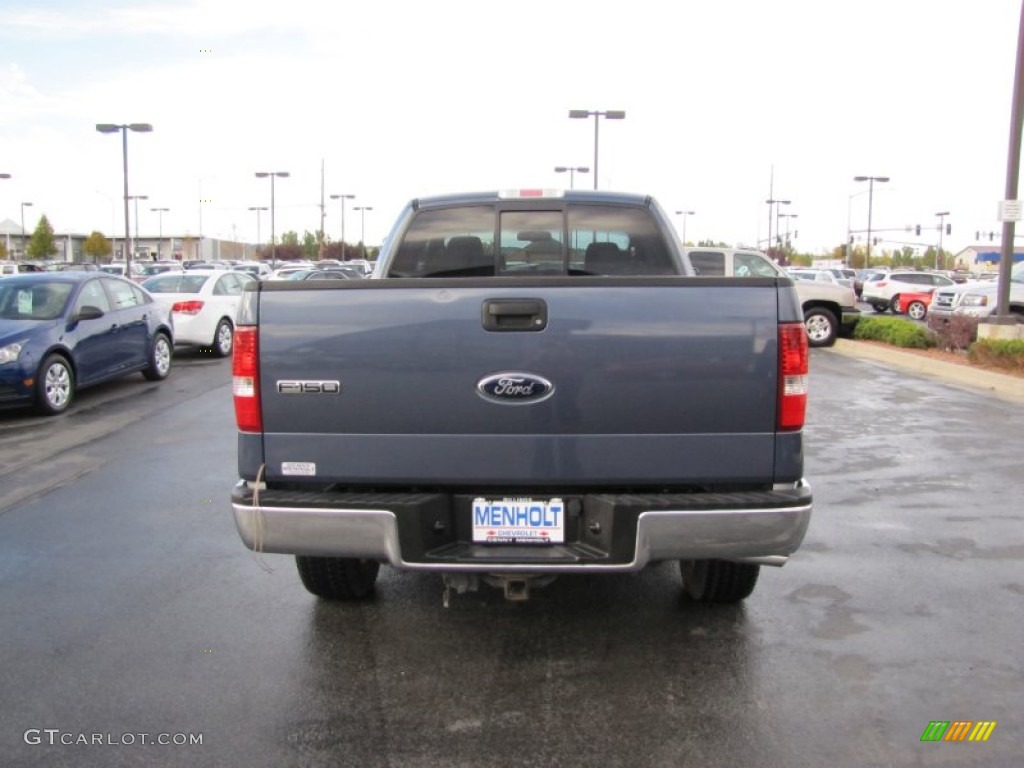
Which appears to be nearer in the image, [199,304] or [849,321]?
[199,304]

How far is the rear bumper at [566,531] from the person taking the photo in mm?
3395

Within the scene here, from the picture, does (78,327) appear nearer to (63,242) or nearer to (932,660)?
(932,660)

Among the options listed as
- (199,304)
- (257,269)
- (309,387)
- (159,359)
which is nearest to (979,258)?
(257,269)

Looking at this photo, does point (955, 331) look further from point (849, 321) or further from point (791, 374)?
point (791, 374)

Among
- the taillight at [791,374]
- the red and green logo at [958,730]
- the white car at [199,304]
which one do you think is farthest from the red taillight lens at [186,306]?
the red and green logo at [958,730]

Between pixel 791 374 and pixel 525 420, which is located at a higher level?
pixel 791 374

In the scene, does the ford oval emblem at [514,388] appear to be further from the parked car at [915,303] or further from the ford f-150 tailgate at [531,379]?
the parked car at [915,303]

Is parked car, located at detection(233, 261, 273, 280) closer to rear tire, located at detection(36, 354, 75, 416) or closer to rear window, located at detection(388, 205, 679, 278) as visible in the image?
rear tire, located at detection(36, 354, 75, 416)

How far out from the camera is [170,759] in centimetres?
317

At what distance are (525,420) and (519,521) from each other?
411mm

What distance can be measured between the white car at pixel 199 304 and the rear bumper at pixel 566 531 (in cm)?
1290

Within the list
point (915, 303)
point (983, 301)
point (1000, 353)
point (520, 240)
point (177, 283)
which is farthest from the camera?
point (915, 303)

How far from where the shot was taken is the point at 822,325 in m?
20.2

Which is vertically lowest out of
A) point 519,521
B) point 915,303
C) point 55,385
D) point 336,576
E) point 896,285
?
point 336,576
